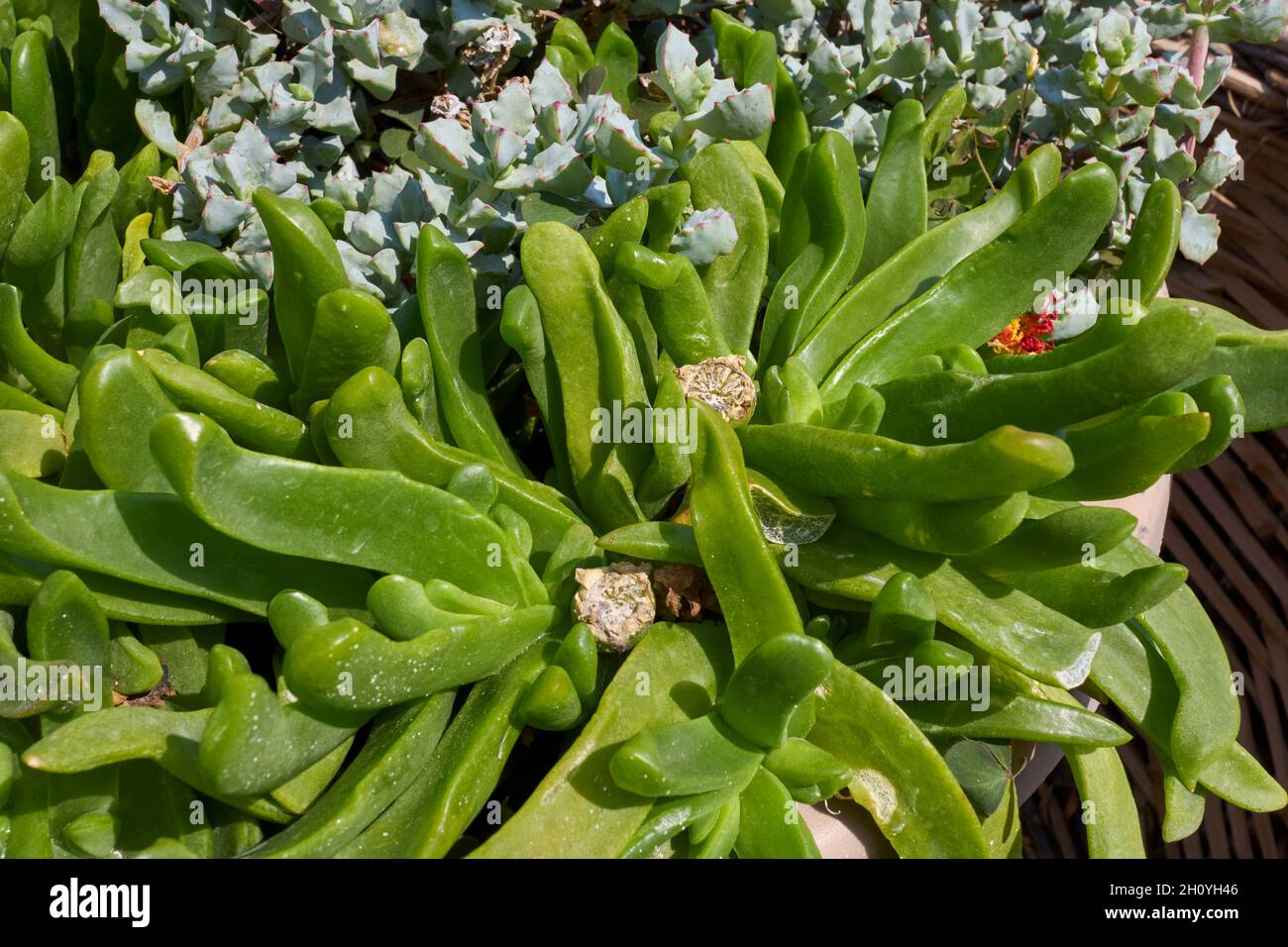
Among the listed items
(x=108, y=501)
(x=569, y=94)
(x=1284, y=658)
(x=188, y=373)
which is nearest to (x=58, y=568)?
(x=108, y=501)

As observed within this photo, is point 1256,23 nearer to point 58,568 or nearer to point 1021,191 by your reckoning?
point 1021,191

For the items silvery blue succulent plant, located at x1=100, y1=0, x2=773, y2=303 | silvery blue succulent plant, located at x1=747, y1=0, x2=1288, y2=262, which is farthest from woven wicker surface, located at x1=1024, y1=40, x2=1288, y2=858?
silvery blue succulent plant, located at x1=100, y1=0, x2=773, y2=303

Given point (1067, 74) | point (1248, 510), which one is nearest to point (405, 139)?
point (1067, 74)

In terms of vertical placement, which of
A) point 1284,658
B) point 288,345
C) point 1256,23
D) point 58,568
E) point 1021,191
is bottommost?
point 1284,658

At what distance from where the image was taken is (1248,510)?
179 cm

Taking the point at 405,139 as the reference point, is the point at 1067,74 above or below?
above

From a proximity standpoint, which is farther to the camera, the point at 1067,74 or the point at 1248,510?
the point at 1248,510

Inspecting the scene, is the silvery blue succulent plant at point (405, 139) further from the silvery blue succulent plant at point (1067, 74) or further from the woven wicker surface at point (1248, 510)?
the woven wicker surface at point (1248, 510)

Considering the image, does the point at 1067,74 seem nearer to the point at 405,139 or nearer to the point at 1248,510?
the point at 405,139

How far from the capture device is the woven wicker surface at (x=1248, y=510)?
1.56m

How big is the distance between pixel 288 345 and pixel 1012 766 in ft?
2.43

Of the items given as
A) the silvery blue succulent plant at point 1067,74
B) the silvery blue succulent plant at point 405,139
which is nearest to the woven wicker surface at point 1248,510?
the silvery blue succulent plant at point 1067,74

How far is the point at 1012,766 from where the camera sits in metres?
1.01

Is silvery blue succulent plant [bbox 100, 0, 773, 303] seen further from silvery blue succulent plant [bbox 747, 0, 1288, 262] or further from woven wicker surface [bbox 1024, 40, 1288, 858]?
woven wicker surface [bbox 1024, 40, 1288, 858]
